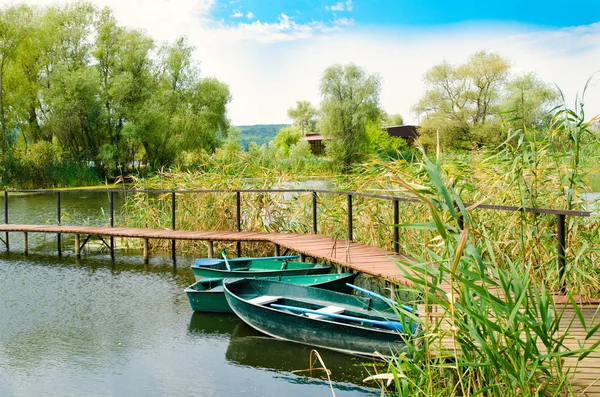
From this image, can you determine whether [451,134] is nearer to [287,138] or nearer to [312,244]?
[312,244]

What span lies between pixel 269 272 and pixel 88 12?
104ft

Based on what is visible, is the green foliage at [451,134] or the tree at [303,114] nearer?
the green foliage at [451,134]

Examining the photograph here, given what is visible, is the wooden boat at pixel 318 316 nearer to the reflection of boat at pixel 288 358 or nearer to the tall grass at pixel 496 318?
the reflection of boat at pixel 288 358

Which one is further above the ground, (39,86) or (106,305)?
(39,86)

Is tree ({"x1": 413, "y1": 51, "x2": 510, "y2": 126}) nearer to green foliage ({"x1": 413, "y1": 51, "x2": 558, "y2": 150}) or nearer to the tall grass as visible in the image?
green foliage ({"x1": 413, "y1": 51, "x2": 558, "y2": 150})

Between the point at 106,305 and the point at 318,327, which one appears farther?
the point at 106,305

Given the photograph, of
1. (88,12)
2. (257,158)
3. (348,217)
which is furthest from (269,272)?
(88,12)

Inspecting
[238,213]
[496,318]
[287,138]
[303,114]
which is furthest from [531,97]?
[303,114]

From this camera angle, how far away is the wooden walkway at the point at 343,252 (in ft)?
11.4

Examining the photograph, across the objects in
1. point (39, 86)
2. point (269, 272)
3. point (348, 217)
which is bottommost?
point (269, 272)

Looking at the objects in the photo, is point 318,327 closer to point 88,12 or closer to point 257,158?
point 257,158

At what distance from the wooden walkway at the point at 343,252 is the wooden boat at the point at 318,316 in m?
0.42

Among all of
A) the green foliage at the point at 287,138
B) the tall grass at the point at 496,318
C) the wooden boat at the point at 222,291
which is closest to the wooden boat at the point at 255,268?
the wooden boat at the point at 222,291

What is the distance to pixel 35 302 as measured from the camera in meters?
8.41
